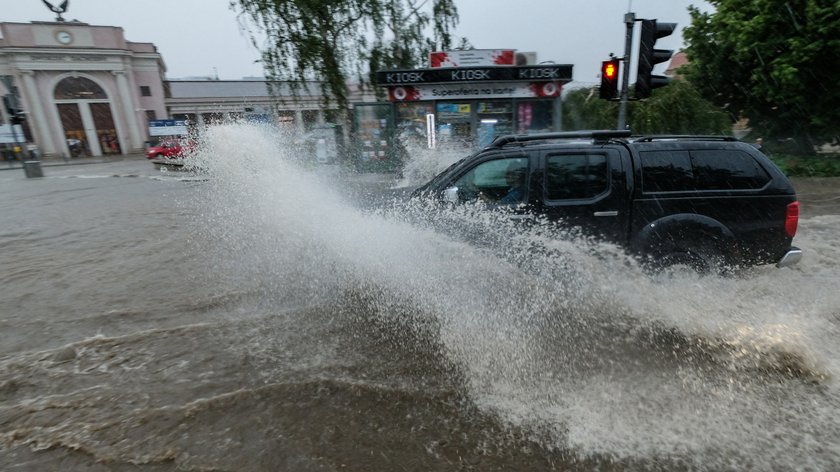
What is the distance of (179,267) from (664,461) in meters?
6.30

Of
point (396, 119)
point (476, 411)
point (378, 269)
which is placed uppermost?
point (396, 119)

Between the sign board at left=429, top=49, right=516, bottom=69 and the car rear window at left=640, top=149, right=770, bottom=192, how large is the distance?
412 inches

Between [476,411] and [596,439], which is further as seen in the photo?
[476,411]

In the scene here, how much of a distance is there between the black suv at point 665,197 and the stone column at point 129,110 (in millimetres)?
51624

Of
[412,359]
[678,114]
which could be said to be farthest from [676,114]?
[412,359]

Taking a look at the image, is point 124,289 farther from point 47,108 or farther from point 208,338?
point 47,108

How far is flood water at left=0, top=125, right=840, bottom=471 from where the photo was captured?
2719mm

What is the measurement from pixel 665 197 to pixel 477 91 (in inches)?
389

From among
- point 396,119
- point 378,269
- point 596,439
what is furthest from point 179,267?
point 396,119

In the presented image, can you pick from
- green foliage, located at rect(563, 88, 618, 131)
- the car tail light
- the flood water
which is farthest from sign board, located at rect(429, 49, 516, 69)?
the car tail light

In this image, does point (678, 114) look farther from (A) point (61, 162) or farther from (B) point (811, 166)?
(A) point (61, 162)

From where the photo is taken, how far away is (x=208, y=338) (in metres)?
4.25

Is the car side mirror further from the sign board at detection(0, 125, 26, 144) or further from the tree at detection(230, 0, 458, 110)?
the sign board at detection(0, 125, 26, 144)

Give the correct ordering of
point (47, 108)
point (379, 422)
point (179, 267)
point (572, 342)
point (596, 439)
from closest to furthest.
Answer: point (596, 439) < point (379, 422) < point (572, 342) < point (179, 267) < point (47, 108)
